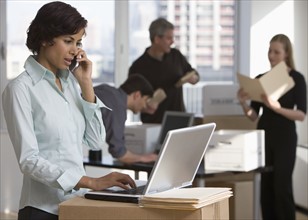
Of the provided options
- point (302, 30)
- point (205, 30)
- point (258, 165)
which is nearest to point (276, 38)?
point (258, 165)

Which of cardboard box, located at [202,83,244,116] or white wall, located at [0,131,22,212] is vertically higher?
cardboard box, located at [202,83,244,116]

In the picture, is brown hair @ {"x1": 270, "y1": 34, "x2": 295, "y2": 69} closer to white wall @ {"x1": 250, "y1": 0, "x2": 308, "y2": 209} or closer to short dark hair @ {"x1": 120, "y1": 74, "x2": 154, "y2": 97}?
short dark hair @ {"x1": 120, "y1": 74, "x2": 154, "y2": 97}

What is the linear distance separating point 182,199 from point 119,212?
0.20 metres

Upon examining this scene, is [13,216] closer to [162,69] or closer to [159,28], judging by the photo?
[162,69]

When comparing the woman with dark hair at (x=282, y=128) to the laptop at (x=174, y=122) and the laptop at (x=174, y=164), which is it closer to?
the laptop at (x=174, y=122)

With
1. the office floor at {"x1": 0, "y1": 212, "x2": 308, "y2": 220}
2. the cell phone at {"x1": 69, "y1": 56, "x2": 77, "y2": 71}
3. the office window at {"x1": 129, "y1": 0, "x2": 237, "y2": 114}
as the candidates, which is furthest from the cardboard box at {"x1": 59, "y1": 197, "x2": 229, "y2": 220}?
the office window at {"x1": 129, "y1": 0, "x2": 237, "y2": 114}

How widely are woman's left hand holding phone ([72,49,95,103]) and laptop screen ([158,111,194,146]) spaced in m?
2.64

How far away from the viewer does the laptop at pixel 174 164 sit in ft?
7.35

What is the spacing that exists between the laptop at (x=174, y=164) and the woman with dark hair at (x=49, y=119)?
0.30ft

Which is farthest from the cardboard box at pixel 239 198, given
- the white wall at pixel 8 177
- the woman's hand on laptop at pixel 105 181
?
the woman's hand on laptop at pixel 105 181

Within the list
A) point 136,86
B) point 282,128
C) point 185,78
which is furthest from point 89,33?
point 136,86

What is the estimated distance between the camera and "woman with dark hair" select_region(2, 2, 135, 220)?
2211 mm

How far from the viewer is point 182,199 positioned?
7.01 feet

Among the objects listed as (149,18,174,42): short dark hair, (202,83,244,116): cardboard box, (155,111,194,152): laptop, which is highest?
(149,18,174,42): short dark hair
